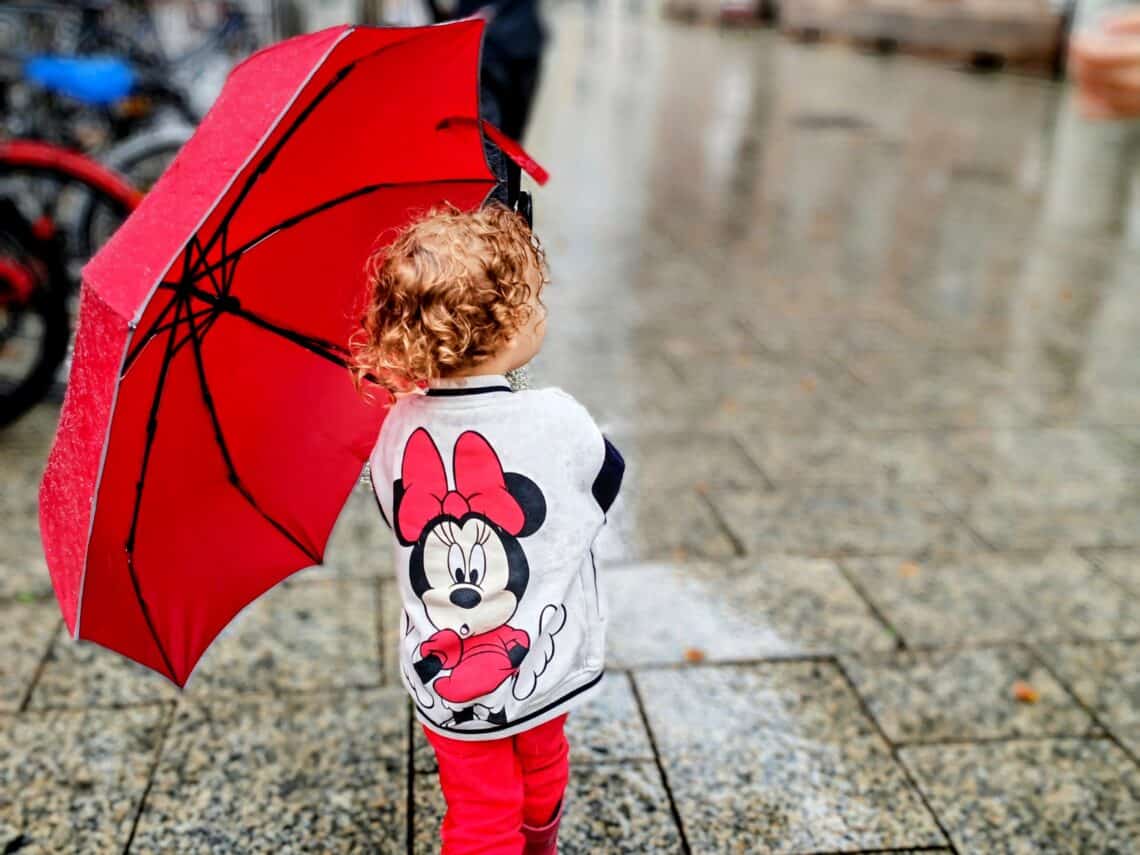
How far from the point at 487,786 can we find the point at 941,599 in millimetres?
2030

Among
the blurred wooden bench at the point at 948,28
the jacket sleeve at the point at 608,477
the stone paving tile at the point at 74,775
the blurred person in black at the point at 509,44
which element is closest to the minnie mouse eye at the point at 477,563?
the jacket sleeve at the point at 608,477

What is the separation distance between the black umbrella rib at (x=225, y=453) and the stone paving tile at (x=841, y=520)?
2.02 m

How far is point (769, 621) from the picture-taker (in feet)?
10.6

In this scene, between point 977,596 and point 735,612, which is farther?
point 977,596

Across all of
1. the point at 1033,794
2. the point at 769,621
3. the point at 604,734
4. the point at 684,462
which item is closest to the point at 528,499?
the point at 604,734

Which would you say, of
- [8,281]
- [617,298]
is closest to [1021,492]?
[617,298]

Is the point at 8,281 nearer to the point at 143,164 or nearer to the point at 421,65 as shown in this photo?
the point at 143,164

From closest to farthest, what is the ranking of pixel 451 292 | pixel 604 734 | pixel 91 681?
pixel 451 292 < pixel 604 734 < pixel 91 681

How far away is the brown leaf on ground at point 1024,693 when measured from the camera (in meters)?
2.91

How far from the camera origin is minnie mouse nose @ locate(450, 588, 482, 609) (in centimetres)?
165

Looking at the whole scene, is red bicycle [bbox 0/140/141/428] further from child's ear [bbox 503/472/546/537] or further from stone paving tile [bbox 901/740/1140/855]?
stone paving tile [bbox 901/740/1140/855]

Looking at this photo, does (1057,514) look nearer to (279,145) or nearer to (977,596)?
(977,596)

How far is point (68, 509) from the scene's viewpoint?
62.8 inches

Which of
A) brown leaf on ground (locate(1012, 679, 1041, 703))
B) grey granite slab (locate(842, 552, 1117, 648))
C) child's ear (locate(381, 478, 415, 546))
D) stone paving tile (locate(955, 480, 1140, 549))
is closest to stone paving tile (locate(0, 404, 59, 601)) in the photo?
child's ear (locate(381, 478, 415, 546))
